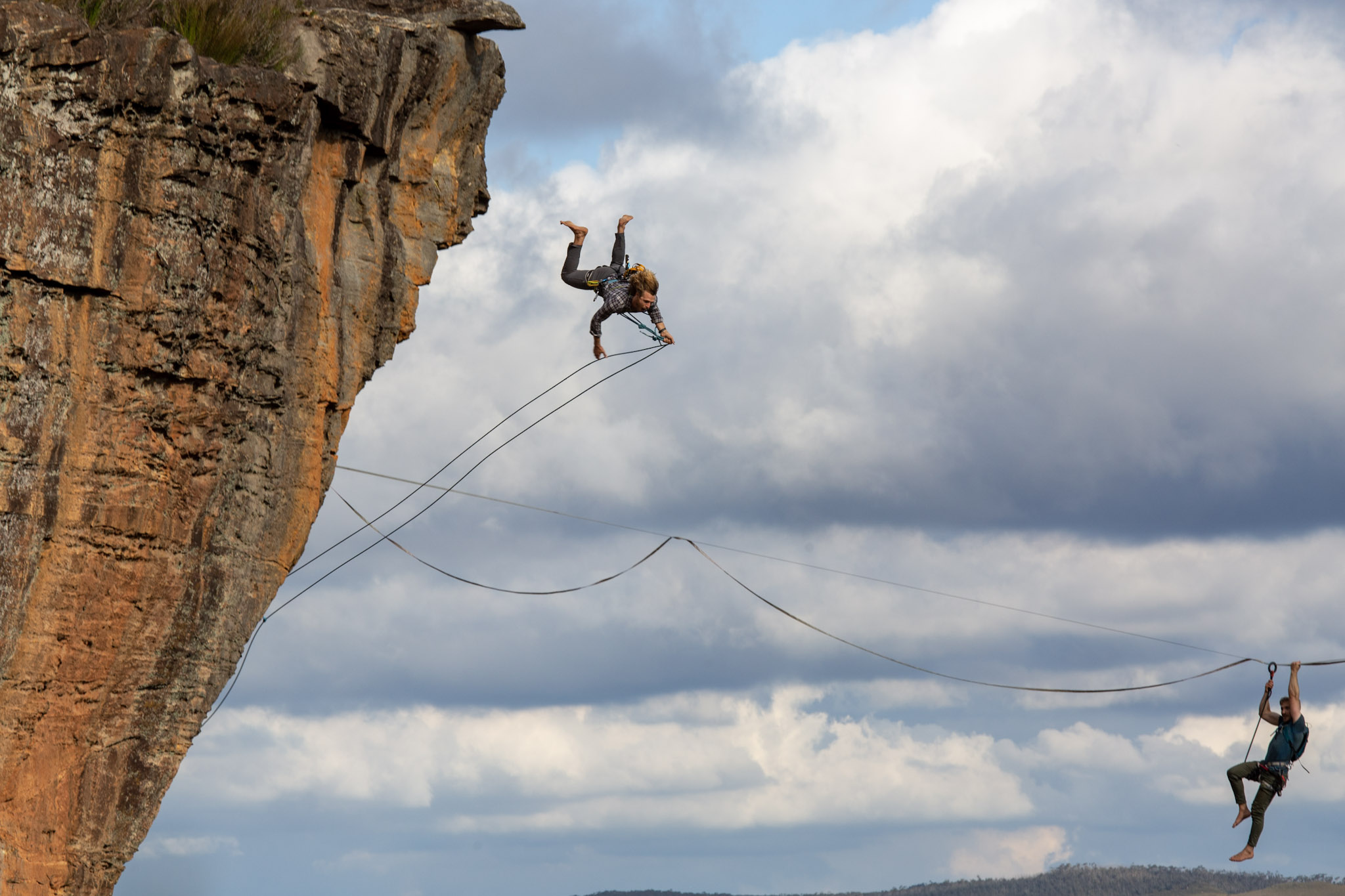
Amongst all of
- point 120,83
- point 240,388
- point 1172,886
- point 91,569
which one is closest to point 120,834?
point 91,569

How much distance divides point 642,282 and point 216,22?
6418 millimetres

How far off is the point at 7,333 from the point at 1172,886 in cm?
13744

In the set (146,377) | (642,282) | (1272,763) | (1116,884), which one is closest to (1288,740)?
(1272,763)

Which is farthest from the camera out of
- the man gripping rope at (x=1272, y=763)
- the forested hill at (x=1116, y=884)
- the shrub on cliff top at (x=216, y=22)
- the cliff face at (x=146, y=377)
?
the forested hill at (x=1116, y=884)

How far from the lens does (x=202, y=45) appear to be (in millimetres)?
16047

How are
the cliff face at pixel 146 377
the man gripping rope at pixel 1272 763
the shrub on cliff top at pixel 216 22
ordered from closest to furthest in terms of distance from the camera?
1. the cliff face at pixel 146 377
2. the shrub on cliff top at pixel 216 22
3. the man gripping rope at pixel 1272 763

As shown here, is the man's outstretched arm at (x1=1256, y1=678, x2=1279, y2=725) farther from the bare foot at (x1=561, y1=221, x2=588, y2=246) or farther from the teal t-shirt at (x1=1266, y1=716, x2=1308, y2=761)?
the bare foot at (x1=561, y1=221, x2=588, y2=246)

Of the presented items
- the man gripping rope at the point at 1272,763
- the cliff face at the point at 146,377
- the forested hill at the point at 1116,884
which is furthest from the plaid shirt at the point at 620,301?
the forested hill at the point at 1116,884

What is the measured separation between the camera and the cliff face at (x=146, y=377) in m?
14.5

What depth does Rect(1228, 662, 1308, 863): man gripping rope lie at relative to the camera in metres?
19.9

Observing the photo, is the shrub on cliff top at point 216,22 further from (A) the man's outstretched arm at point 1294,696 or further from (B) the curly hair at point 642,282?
(A) the man's outstretched arm at point 1294,696

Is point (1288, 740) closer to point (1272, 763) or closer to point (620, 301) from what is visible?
point (1272, 763)

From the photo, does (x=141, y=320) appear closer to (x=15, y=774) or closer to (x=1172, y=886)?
(x=15, y=774)

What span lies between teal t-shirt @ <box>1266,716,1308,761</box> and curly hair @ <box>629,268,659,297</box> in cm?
1029
